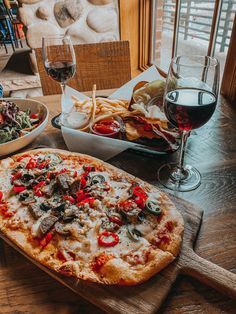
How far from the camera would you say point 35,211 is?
78cm

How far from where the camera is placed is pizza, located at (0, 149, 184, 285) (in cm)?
64

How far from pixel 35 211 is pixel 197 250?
47 centimetres

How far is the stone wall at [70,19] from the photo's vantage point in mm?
2590

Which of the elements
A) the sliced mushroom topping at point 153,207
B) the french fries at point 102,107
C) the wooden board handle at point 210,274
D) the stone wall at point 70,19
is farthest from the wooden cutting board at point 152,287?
the stone wall at point 70,19

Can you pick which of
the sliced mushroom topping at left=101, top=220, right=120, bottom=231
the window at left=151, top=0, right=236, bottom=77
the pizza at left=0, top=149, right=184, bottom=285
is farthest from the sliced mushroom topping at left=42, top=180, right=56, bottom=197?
the window at left=151, top=0, right=236, bottom=77

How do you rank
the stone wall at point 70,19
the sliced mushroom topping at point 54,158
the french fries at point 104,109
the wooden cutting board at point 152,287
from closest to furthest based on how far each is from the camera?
the wooden cutting board at point 152,287 → the sliced mushroom topping at point 54,158 → the french fries at point 104,109 → the stone wall at point 70,19

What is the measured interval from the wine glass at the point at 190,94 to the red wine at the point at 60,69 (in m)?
0.54

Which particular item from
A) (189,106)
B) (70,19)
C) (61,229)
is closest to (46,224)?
(61,229)

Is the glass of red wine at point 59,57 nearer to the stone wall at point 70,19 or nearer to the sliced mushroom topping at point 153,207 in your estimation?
the sliced mushroom topping at point 153,207

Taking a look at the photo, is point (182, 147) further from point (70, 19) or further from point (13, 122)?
point (70, 19)

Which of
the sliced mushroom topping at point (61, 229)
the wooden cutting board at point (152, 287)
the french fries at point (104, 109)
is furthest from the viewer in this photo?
the french fries at point (104, 109)

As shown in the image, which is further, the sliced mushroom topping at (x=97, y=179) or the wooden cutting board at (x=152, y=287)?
the sliced mushroom topping at (x=97, y=179)

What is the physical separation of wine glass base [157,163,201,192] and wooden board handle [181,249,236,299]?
0.83ft

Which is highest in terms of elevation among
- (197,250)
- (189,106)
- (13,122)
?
(189,106)
